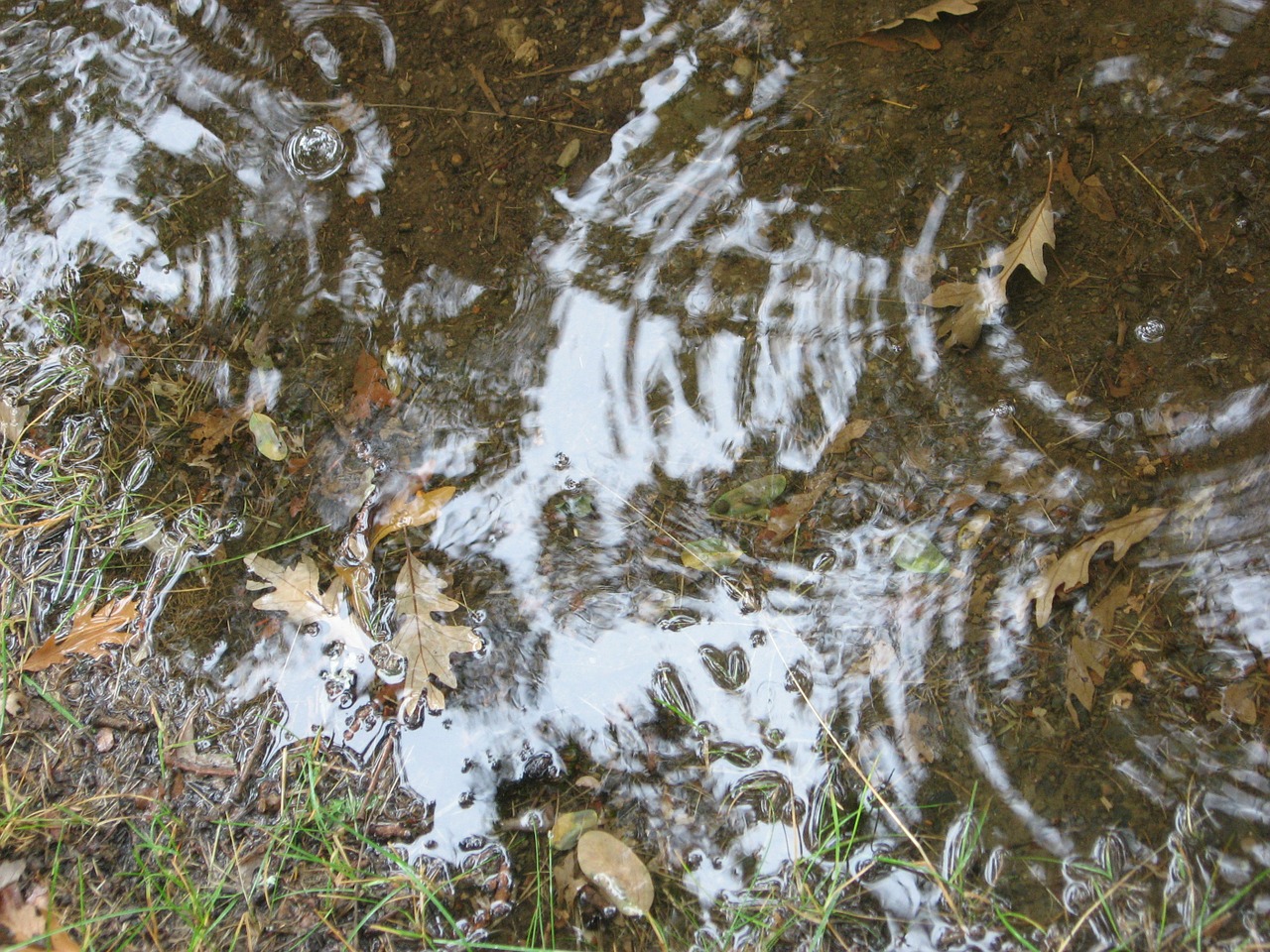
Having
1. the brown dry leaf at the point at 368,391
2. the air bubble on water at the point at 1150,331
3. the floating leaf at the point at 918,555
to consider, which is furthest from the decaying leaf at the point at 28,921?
the air bubble on water at the point at 1150,331

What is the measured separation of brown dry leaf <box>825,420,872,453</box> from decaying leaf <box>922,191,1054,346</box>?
0.35m

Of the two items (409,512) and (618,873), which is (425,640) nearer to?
(409,512)

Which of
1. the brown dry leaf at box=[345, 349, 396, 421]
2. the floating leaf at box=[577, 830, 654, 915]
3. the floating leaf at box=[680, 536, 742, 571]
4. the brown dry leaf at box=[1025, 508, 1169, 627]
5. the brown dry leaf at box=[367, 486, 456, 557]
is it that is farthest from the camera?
the brown dry leaf at box=[345, 349, 396, 421]

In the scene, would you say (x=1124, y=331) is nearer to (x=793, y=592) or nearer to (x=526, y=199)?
(x=793, y=592)

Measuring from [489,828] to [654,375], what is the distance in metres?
1.26

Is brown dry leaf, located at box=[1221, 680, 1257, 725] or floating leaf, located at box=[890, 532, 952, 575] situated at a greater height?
floating leaf, located at box=[890, 532, 952, 575]

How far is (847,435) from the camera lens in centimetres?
216

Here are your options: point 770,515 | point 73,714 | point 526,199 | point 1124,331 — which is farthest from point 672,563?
point 73,714

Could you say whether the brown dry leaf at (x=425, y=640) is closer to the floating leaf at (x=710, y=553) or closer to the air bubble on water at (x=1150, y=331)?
the floating leaf at (x=710, y=553)

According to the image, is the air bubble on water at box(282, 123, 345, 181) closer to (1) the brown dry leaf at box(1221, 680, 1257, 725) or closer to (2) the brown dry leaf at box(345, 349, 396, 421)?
(2) the brown dry leaf at box(345, 349, 396, 421)

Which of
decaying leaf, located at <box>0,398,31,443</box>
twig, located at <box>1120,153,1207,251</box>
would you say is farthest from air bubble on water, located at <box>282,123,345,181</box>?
twig, located at <box>1120,153,1207,251</box>

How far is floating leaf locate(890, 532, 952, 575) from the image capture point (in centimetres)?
204

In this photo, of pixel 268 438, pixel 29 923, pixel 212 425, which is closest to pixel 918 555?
pixel 268 438

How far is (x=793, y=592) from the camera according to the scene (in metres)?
2.05
